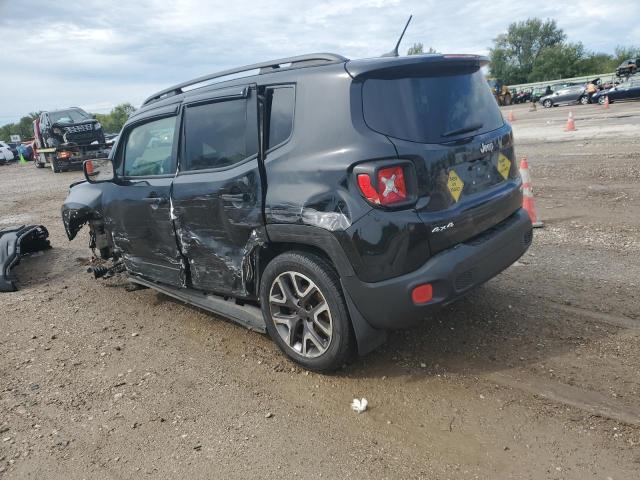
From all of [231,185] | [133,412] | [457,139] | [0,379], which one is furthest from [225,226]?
[0,379]

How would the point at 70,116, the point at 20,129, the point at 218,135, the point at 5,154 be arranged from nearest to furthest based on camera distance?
the point at 218,135, the point at 70,116, the point at 5,154, the point at 20,129

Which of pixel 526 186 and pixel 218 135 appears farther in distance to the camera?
pixel 526 186

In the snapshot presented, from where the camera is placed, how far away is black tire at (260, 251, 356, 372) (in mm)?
3025

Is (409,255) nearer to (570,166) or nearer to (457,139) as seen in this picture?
(457,139)

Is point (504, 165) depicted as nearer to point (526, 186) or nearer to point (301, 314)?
point (301, 314)

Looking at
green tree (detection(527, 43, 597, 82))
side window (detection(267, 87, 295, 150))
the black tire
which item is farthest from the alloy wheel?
green tree (detection(527, 43, 597, 82))

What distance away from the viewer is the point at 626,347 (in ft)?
10.6

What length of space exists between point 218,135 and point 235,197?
559mm

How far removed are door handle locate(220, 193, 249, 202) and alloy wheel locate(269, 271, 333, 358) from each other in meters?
0.59

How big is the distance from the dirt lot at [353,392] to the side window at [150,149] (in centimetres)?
139

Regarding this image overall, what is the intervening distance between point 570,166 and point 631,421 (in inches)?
328

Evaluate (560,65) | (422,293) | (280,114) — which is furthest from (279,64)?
(560,65)

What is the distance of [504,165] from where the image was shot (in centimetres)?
347

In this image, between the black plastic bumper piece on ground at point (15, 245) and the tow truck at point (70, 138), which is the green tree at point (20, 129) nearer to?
the tow truck at point (70, 138)
